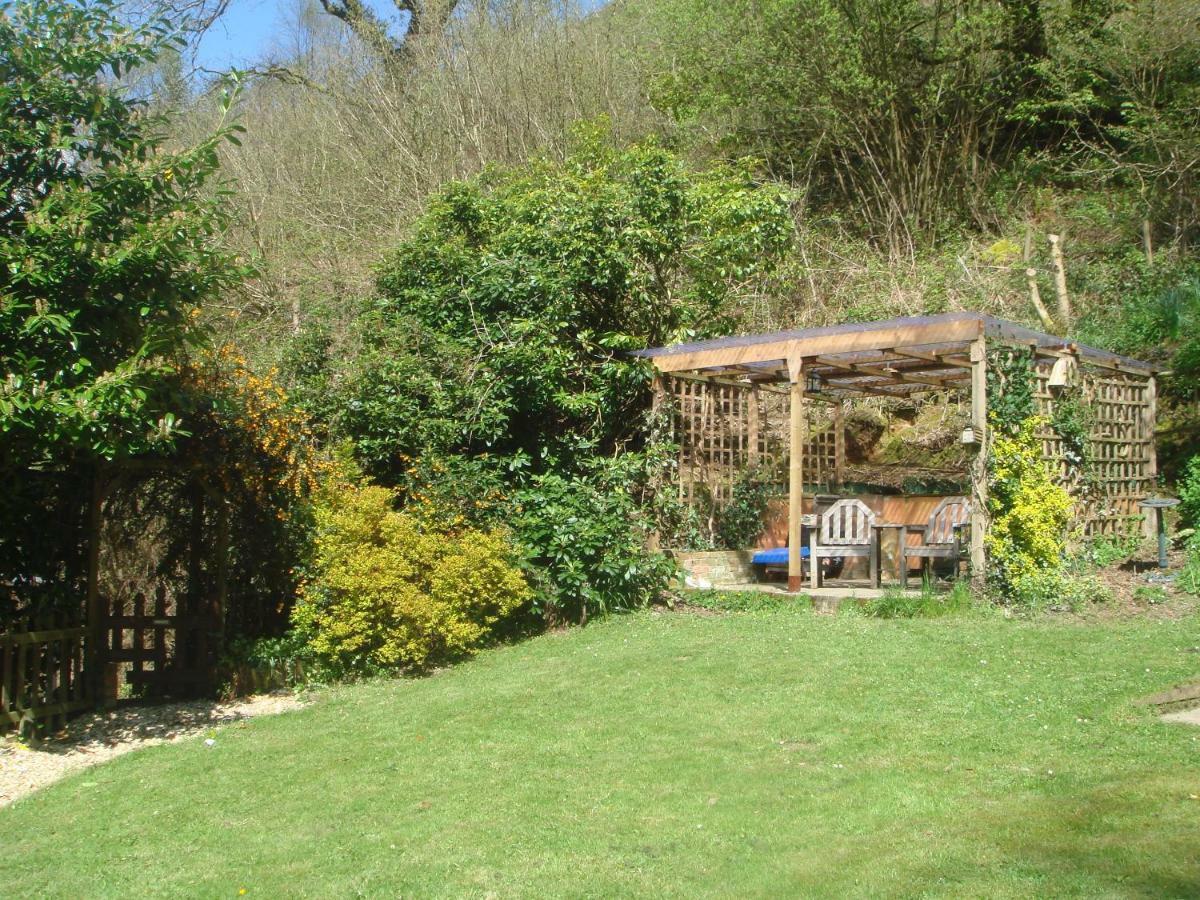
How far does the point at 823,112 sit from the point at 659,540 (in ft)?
38.5

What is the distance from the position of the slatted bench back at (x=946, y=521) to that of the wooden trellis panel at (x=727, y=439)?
296cm

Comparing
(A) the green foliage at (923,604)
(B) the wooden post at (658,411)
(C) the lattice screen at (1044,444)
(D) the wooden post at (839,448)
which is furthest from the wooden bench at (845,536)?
(D) the wooden post at (839,448)

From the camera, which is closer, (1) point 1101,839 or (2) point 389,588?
(1) point 1101,839

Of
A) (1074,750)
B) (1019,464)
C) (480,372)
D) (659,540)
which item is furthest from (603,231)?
(1074,750)

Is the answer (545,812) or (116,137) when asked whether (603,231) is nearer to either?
(116,137)

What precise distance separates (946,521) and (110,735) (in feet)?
27.0

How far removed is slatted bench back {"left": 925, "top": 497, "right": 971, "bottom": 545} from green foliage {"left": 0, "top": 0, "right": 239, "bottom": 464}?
7.52m

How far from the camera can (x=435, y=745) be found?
725 cm

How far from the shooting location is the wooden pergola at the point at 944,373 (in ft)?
34.8

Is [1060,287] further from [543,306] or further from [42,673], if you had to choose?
[42,673]

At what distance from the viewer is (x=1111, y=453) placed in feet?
41.9

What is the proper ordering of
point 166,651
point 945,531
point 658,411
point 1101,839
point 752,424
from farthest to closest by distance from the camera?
point 752,424, point 658,411, point 945,531, point 166,651, point 1101,839

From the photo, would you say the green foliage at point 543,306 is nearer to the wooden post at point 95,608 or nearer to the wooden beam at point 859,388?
the wooden beam at point 859,388

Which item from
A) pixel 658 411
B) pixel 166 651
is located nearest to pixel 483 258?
pixel 658 411
